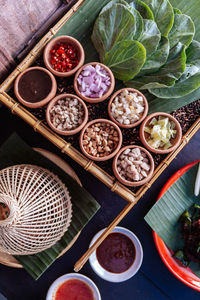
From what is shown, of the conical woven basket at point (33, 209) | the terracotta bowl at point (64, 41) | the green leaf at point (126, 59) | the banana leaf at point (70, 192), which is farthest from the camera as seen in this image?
the banana leaf at point (70, 192)

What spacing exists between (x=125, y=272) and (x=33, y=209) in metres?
1.08

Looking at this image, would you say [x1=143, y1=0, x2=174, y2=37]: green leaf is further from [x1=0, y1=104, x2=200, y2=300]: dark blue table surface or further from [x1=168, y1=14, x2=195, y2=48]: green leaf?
[x1=0, y1=104, x2=200, y2=300]: dark blue table surface

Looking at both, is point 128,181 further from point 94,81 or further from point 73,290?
point 73,290

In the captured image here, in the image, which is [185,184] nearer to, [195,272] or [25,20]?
[195,272]

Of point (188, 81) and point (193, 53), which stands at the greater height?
point (193, 53)

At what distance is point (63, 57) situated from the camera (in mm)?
2160

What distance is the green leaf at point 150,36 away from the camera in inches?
82.0

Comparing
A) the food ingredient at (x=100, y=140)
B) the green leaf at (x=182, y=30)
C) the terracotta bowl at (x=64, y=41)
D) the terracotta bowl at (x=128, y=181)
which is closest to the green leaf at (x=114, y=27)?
the terracotta bowl at (x=64, y=41)

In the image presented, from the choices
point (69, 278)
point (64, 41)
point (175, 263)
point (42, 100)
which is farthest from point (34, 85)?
point (175, 263)

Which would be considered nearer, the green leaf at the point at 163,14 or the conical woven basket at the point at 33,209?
the conical woven basket at the point at 33,209

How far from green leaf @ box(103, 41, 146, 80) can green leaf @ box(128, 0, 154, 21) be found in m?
0.29

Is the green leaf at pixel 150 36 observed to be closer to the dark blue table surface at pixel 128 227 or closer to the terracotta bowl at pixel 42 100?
the terracotta bowl at pixel 42 100

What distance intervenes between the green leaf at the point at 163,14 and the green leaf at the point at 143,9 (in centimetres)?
7

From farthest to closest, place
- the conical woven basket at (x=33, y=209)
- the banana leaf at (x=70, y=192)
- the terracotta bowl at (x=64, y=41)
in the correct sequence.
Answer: the banana leaf at (x=70, y=192), the terracotta bowl at (x=64, y=41), the conical woven basket at (x=33, y=209)
